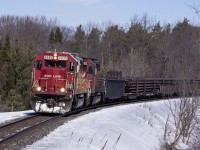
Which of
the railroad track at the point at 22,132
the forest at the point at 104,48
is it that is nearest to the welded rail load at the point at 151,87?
the forest at the point at 104,48

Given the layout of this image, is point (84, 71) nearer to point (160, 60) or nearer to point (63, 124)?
point (63, 124)

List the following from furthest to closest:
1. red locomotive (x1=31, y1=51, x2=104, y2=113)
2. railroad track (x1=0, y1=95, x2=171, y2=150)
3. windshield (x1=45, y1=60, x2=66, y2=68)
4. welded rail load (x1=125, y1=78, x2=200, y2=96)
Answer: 1. welded rail load (x1=125, y1=78, x2=200, y2=96)
2. windshield (x1=45, y1=60, x2=66, y2=68)
3. red locomotive (x1=31, y1=51, x2=104, y2=113)
4. railroad track (x1=0, y1=95, x2=171, y2=150)

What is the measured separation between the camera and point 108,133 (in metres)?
14.7

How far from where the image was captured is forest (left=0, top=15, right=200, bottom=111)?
156ft

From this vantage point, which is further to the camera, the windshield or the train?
the windshield

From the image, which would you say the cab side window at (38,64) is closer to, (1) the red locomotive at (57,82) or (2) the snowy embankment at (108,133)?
(1) the red locomotive at (57,82)

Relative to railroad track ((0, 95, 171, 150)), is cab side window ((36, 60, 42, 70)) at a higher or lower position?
higher

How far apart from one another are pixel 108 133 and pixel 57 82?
528 centimetres

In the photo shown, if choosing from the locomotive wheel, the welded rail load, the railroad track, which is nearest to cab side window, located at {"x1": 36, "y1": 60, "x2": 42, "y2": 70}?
the locomotive wheel

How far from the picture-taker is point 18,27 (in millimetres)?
116875

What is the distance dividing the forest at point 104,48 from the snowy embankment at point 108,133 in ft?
29.6

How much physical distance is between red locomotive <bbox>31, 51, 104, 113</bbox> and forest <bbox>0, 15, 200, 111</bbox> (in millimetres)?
13020

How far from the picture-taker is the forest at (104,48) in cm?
4762

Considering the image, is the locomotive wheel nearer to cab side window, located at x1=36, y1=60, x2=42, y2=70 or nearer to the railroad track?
the railroad track
